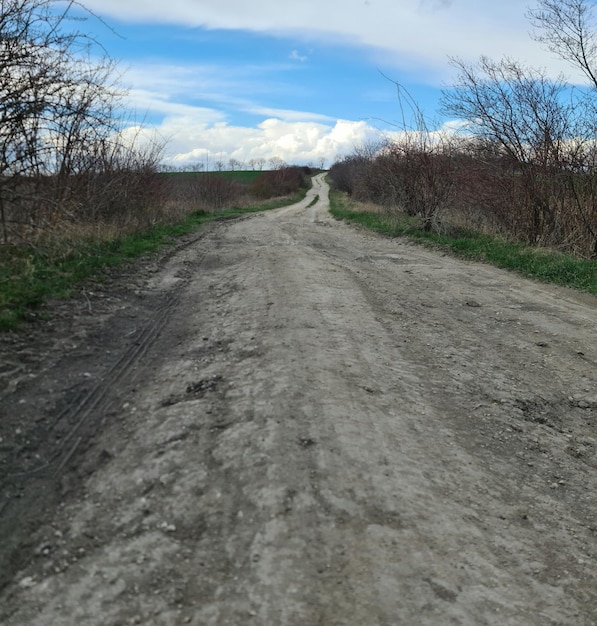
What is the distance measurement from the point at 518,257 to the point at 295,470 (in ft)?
29.1

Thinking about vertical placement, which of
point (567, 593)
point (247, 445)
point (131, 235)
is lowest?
point (567, 593)

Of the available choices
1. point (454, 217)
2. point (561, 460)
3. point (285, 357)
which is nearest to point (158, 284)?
point (285, 357)

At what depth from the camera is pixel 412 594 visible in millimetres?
2359

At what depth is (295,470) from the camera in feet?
10.1

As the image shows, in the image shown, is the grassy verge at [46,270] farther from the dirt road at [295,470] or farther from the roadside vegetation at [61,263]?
the dirt road at [295,470]

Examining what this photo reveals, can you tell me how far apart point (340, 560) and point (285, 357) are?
2380 mm

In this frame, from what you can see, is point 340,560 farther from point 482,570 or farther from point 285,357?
point 285,357

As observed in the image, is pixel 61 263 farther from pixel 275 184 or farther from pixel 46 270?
pixel 275 184

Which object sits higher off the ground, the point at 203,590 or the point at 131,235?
→ the point at 131,235

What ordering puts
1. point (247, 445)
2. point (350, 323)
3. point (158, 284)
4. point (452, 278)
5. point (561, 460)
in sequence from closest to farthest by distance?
point (247, 445) → point (561, 460) → point (350, 323) → point (158, 284) → point (452, 278)

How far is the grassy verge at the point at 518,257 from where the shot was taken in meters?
9.32

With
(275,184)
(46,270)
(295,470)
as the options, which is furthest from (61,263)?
(275,184)

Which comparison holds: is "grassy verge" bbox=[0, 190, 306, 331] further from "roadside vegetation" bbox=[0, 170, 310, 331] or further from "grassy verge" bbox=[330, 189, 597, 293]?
"grassy verge" bbox=[330, 189, 597, 293]

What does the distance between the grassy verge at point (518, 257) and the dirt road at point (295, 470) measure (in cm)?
310
